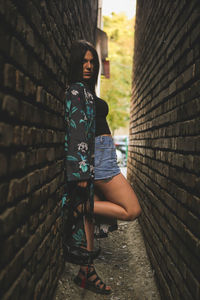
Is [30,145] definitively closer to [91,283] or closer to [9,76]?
[9,76]

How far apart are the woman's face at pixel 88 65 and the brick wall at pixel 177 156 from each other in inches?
29.1

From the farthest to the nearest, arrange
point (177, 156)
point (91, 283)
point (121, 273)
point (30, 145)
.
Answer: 1. point (121, 273)
2. point (91, 283)
3. point (177, 156)
4. point (30, 145)

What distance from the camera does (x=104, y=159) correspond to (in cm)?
273

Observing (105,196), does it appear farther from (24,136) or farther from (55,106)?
(24,136)

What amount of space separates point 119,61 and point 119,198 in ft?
49.3

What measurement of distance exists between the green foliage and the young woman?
14.2 meters

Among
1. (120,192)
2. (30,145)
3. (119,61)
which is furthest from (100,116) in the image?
(119,61)

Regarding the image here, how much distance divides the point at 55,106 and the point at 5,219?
1179 millimetres

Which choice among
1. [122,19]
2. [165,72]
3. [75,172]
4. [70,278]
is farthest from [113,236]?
[122,19]

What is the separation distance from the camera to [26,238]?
151cm

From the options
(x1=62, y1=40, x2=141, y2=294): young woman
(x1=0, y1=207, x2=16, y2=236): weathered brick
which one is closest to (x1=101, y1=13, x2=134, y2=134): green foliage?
(x1=62, y1=40, x2=141, y2=294): young woman

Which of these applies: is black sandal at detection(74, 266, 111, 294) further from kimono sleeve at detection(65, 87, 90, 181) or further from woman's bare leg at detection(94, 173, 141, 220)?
kimono sleeve at detection(65, 87, 90, 181)

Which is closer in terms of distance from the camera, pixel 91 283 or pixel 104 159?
pixel 91 283

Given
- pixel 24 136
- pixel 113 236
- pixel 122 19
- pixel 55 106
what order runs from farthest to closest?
pixel 122 19 → pixel 113 236 → pixel 55 106 → pixel 24 136
